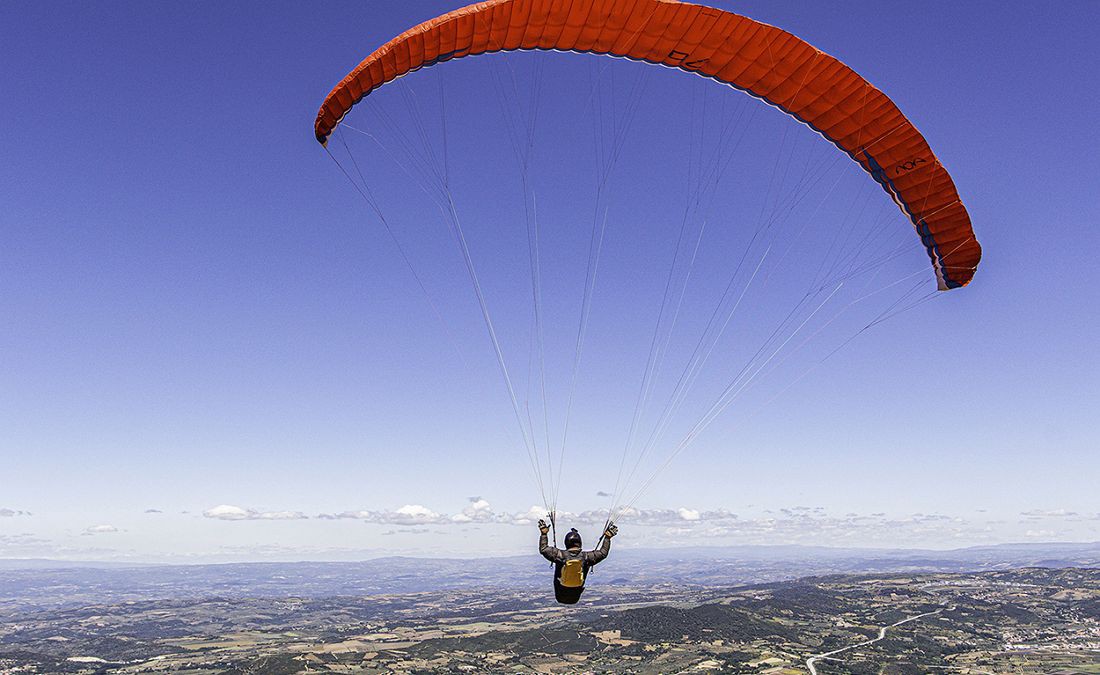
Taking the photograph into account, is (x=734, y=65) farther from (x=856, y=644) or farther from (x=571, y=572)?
(x=856, y=644)

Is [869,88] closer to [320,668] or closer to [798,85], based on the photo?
[798,85]

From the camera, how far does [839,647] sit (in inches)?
5861

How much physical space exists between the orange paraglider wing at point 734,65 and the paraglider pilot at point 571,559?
1149 cm

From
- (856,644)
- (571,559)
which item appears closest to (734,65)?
(571,559)

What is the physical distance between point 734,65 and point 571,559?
1335cm

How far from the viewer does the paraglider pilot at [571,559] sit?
17766 mm

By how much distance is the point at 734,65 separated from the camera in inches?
787

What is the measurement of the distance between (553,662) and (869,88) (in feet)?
479

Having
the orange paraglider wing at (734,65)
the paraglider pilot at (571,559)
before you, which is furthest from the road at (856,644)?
the paraglider pilot at (571,559)

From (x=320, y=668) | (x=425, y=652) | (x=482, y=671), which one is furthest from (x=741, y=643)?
(x=320, y=668)

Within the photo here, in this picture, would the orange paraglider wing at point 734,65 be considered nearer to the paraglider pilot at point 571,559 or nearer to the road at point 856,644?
the paraglider pilot at point 571,559

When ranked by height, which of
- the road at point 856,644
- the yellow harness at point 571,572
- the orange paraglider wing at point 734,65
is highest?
the orange paraglider wing at point 734,65

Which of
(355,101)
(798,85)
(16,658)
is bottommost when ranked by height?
(16,658)

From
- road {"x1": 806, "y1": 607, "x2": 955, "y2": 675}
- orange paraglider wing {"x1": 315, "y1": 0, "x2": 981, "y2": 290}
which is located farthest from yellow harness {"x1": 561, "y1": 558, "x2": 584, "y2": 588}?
road {"x1": 806, "y1": 607, "x2": 955, "y2": 675}
